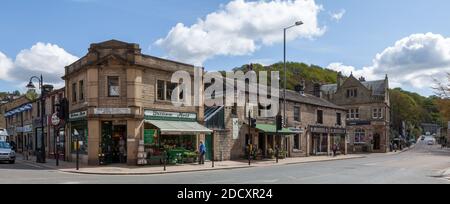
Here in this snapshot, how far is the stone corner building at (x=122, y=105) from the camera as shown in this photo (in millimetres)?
26891

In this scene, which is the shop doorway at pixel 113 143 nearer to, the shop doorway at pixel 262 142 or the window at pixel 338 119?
the shop doorway at pixel 262 142

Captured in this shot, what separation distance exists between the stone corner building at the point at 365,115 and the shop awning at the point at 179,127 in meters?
36.5

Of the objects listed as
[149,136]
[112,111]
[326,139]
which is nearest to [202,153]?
[149,136]

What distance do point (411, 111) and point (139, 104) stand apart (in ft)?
293

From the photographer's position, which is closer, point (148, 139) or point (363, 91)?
point (148, 139)

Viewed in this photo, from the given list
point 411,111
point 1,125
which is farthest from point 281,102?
point 411,111

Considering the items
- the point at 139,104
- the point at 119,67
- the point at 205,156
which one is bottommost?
the point at 205,156

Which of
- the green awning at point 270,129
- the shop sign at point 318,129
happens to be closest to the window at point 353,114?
the shop sign at point 318,129

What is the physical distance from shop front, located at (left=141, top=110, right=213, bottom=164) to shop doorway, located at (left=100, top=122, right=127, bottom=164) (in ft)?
4.69
